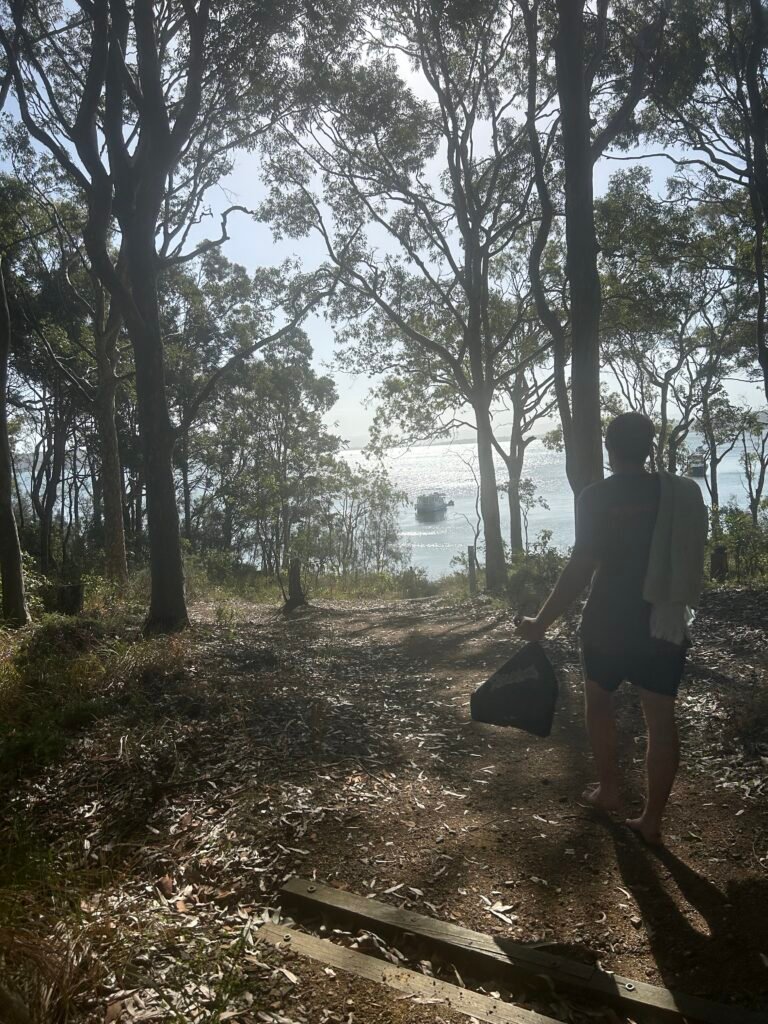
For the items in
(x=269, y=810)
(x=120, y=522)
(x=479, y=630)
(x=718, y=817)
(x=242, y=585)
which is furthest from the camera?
(x=242, y=585)

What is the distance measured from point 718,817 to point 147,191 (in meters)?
8.39

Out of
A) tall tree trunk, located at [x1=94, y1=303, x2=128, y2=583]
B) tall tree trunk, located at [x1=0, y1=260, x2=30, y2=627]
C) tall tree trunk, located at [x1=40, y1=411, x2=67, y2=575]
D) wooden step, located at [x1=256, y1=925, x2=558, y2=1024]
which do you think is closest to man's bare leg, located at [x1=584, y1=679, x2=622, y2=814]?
wooden step, located at [x1=256, y1=925, x2=558, y2=1024]

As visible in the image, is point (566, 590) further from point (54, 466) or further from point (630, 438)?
point (54, 466)

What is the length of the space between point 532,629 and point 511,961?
4.42ft

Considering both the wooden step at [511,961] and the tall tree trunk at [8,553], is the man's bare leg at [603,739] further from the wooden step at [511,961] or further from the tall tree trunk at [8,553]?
the tall tree trunk at [8,553]

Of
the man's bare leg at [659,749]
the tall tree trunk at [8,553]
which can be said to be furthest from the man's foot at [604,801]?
the tall tree trunk at [8,553]

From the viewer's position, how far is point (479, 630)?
897 centimetres

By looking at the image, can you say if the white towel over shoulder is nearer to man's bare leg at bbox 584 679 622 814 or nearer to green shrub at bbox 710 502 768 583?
man's bare leg at bbox 584 679 622 814

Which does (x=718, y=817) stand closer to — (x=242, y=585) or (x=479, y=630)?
(x=479, y=630)

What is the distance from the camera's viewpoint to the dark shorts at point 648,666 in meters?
2.89

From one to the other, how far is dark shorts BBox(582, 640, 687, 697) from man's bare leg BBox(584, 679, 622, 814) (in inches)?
4.3

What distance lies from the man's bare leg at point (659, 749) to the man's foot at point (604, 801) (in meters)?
0.32

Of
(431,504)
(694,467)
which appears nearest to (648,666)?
(694,467)

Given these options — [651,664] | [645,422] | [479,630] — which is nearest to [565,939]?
[651,664]
